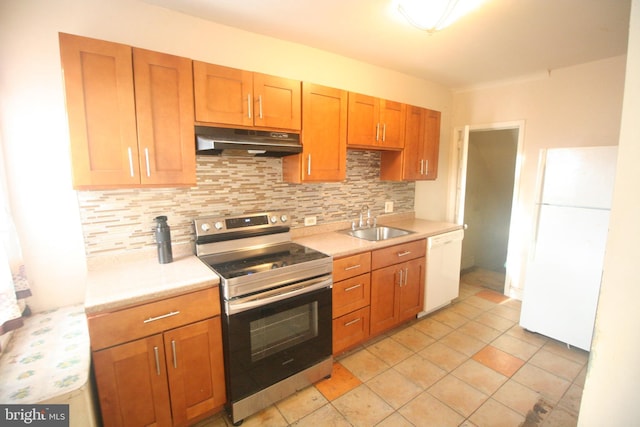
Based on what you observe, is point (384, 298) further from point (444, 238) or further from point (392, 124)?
point (392, 124)

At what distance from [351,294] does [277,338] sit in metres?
0.67

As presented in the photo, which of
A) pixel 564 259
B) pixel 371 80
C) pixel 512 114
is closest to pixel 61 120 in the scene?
pixel 371 80

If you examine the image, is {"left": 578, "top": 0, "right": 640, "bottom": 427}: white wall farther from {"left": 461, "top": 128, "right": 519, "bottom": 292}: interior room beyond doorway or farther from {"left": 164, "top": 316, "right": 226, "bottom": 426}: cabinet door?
{"left": 461, "top": 128, "right": 519, "bottom": 292}: interior room beyond doorway

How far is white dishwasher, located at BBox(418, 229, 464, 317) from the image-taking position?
9.04 feet

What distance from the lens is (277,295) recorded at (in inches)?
66.4

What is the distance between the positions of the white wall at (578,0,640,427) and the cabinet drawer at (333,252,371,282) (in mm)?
1468

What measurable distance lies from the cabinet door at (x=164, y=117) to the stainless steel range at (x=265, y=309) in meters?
0.41

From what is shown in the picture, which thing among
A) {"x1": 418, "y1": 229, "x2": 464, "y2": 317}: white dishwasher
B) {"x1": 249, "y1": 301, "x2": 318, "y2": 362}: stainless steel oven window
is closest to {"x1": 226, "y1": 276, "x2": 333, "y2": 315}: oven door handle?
{"x1": 249, "y1": 301, "x2": 318, "y2": 362}: stainless steel oven window

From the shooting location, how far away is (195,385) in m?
1.57

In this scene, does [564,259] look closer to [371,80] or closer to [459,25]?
[459,25]

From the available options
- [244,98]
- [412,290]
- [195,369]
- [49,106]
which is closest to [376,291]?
[412,290]

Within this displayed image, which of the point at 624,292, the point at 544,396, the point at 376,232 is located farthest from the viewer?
the point at 376,232

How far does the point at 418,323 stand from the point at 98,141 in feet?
9.47

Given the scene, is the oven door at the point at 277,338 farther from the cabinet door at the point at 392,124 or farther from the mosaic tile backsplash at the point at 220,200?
the cabinet door at the point at 392,124
